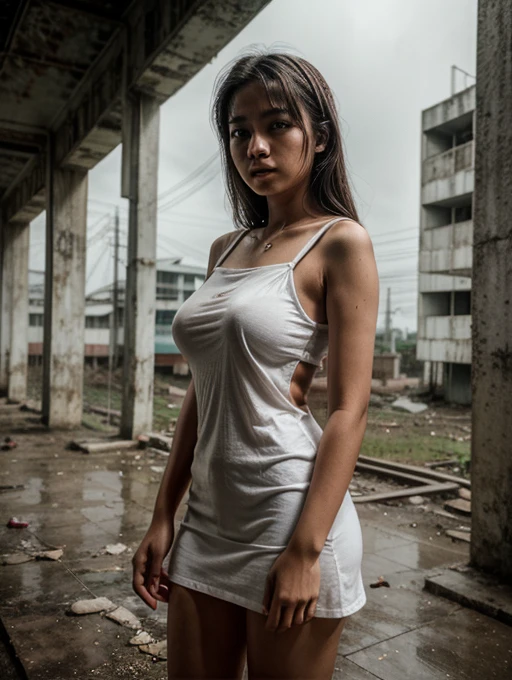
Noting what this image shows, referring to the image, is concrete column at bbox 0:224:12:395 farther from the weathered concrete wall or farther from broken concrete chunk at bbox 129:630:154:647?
broken concrete chunk at bbox 129:630:154:647

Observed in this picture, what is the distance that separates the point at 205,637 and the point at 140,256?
6.43 m

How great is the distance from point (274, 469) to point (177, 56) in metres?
6.17

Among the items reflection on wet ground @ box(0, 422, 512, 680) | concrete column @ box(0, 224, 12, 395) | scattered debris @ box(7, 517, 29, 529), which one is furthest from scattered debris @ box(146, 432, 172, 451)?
concrete column @ box(0, 224, 12, 395)

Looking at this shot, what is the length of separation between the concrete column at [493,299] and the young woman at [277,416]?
191 centimetres

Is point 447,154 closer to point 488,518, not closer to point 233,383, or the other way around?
point 488,518

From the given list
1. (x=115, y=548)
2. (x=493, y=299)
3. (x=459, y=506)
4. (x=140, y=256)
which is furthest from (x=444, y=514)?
(x=140, y=256)

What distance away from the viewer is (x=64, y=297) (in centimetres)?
931

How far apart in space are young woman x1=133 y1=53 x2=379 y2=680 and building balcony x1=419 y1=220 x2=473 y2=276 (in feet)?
60.9

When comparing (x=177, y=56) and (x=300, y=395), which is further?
(x=177, y=56)

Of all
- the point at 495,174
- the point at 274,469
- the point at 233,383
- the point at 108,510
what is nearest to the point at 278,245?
the point at 233,383

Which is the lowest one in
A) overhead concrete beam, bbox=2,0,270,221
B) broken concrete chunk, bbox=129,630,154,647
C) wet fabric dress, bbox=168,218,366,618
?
broken concrete chunk, bbox=129,630,154,647

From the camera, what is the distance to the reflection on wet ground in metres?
2.24

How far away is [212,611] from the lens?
1099 mm

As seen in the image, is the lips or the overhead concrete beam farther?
the overhead concrete beam
